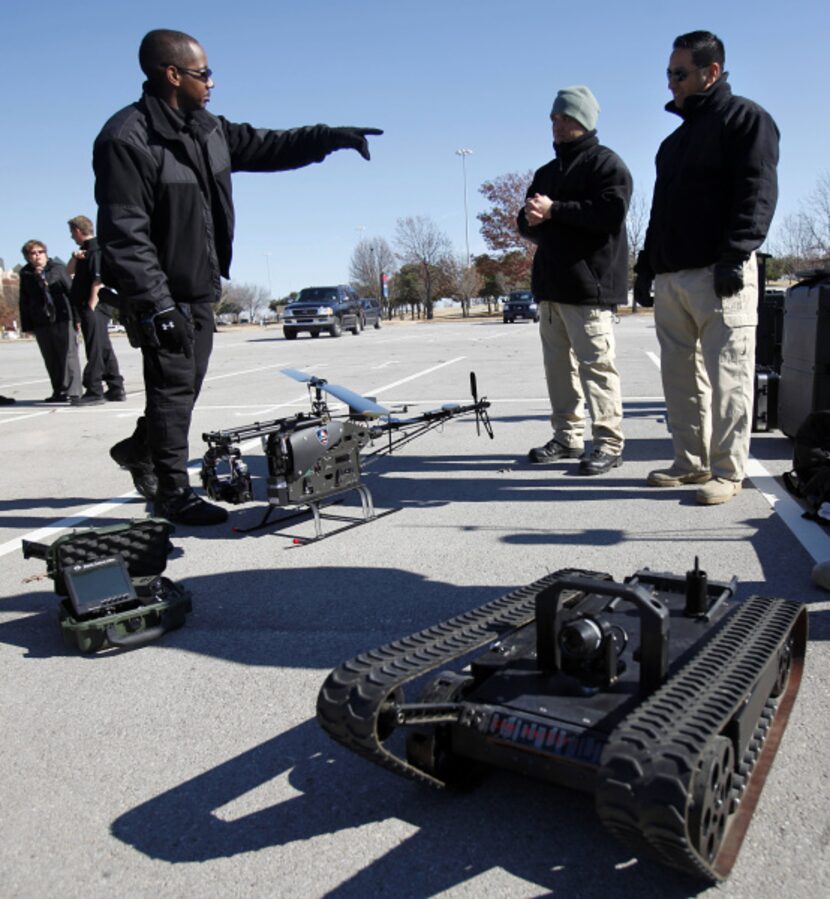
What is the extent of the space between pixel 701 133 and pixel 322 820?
430 cm

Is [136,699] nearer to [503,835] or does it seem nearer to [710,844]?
[503,835]

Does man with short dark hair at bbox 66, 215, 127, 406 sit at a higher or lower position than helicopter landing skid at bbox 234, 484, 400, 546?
higher

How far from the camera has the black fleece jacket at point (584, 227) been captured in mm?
5617

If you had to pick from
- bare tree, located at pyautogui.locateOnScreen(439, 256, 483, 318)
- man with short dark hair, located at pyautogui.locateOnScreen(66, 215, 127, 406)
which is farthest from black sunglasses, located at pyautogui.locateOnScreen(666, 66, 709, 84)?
bare tree, located at pyautogui.locateOnScreen(439, 256, 483, 318)

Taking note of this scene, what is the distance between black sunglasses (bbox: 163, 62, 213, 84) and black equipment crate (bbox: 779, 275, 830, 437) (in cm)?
412

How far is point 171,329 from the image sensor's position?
179 inches

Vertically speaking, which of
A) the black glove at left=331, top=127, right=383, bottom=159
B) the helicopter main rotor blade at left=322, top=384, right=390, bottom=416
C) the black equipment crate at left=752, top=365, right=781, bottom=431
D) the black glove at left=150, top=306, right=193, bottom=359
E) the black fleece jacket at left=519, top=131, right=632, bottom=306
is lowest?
the black equipment crate at left=752, top=365, right=781, bottom=431

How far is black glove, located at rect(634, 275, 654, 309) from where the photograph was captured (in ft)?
18.6

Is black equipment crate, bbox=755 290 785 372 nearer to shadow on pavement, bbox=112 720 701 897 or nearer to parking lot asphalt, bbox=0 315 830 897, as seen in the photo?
parking lot asphalt, bbox=0 315 830 897

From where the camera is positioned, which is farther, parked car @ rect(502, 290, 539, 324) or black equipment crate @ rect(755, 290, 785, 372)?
parked car @ rect(502, 290, 539, 324)

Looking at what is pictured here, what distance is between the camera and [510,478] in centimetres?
Answer: 584

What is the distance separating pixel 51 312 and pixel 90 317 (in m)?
0.55

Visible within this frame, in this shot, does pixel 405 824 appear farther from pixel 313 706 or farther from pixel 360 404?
pixel 360 404

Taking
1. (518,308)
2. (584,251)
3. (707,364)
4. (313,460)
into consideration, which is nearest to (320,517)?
(313,460)
